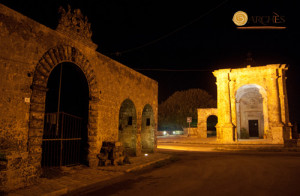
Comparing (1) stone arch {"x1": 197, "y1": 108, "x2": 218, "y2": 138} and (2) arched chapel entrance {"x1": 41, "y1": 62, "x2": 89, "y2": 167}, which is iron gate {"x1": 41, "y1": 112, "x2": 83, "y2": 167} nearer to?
(2) arched chapel entrance {"x1": 41, "y1": 62, "x2": 89, "y2": 167}

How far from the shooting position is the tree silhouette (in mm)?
45969

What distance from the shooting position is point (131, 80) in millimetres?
12641

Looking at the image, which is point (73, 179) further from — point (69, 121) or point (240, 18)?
point (240, 18)

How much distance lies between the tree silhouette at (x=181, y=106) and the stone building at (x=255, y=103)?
61.1ft

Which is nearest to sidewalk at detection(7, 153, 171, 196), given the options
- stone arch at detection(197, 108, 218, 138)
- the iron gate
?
the iron gate

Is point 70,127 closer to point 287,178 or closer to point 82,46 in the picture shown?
point 82,46

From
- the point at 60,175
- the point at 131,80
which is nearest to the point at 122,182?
the point at 60,175

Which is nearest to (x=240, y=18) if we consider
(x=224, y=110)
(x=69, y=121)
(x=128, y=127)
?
(x=128, y=127)

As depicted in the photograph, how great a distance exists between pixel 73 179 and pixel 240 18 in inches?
505

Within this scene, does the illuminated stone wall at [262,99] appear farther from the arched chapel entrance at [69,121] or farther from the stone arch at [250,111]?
the arched chapel entrance at [69,121]

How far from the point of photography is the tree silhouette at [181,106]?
4597cm

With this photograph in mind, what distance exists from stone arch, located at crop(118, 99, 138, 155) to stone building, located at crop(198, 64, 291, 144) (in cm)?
1268

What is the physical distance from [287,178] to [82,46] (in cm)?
873

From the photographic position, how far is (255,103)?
2714cm
